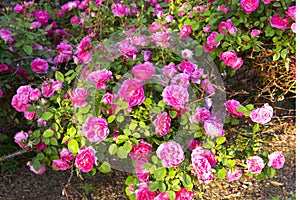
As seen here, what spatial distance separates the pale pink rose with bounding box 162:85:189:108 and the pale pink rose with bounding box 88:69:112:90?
0.90 ft

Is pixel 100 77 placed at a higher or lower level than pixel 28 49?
higher

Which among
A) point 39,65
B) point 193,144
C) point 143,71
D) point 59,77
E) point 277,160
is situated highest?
point 143,71

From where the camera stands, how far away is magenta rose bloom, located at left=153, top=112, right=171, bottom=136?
1731 mm

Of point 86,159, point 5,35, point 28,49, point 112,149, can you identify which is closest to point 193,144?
point 112,149

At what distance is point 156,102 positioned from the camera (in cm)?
187

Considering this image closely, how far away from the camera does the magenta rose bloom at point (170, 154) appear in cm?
167

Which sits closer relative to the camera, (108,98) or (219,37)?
(108,98)

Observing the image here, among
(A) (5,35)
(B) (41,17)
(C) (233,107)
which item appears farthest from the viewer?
(B) (41,17)

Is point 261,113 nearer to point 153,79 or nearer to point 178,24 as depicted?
point 153,79

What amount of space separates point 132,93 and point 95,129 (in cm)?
21

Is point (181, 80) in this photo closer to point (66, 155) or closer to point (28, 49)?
point (66, 155)

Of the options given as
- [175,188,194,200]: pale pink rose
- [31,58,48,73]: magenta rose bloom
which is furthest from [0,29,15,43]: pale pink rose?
[175,188,194,200]: pale pink rose

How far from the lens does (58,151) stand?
87.7 inches

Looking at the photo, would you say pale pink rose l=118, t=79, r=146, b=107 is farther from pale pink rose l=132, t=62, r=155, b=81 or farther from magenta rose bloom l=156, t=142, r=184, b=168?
magenta rose bloom l=156, t=142, r=184, b=168
